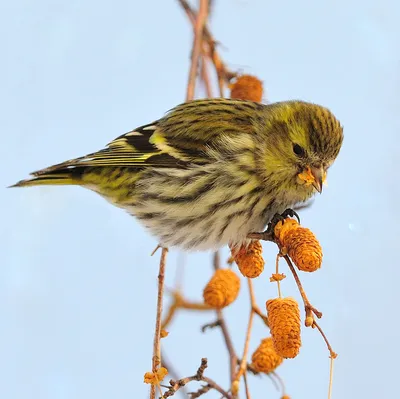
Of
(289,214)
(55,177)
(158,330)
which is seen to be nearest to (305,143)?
(289,214)

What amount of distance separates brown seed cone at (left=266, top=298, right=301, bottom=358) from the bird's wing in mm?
520

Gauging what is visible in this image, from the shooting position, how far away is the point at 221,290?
1.54 metres

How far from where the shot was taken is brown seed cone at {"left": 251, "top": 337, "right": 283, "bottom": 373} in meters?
1.43

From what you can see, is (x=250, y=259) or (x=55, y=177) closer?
(x=250, y=259)

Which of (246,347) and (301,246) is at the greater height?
(301,246)

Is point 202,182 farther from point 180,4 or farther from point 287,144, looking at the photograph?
point 180,4

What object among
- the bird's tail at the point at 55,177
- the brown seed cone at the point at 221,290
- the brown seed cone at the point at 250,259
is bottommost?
the brown seed cone at the point at 221,290

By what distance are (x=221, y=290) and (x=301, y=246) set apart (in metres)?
0.40

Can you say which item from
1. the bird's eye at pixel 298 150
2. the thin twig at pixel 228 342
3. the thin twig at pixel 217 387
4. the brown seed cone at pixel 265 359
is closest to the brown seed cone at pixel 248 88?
the bird's eye at pixel 298 150

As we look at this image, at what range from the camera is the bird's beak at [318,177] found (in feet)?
4.69

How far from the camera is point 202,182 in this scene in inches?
63.7

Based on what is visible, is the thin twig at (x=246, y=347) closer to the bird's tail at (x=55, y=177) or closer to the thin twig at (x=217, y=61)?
the bird's tail at (x=55, y=177)

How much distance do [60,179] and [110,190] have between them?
13 centimetres

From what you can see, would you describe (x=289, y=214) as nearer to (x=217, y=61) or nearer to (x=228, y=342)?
(x=228, y=342)
